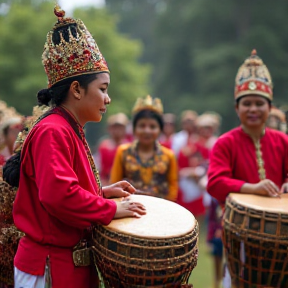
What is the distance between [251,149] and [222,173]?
14.6 inches

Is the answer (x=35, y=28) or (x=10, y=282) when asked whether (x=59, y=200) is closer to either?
(x=10, y=282)

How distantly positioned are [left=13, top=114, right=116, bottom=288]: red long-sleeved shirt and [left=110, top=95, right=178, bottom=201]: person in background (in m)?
2.65

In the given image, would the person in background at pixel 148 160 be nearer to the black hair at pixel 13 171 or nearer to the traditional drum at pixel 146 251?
the black hair at pixel 13 171

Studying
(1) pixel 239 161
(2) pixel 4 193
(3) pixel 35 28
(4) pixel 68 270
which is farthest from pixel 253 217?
(3) pixel 35 28

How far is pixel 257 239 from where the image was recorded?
10.3ft

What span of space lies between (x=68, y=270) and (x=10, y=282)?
0.97 metres

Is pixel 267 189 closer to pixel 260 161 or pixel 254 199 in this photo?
pixel 254 199

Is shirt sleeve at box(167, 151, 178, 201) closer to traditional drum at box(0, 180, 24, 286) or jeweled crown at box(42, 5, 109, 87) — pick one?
traditional drum at box(0, 180, 24, 286)

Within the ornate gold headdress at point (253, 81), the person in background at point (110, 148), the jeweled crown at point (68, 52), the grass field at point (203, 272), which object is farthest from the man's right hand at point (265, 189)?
the person in background at point (110, 148)

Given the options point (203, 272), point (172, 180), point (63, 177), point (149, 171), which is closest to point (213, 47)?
point (203, 272)

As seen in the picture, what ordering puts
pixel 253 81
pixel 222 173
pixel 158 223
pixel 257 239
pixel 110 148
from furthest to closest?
pixel 110 148 < pixel 253 81 < pixel 222 173 < pixel 257 239 < pixel 158 223

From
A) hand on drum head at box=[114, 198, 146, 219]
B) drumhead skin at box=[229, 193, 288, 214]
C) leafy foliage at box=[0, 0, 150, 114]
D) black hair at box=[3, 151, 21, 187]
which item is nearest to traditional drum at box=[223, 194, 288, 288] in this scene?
drumhead skin at box=[229, 193, 288, 214]

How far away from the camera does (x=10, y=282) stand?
11.1ft

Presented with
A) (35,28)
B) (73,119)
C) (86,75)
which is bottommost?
(73,119)
